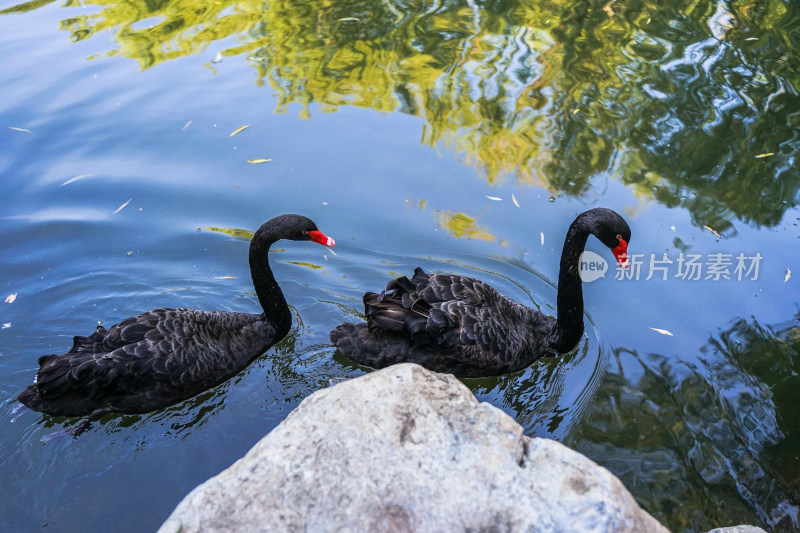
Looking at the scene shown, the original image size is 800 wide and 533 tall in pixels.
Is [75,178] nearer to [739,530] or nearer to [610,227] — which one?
[610,227]

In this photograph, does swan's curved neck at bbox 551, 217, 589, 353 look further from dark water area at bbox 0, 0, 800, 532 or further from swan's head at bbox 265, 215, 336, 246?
swan's head at bbox 265, 215, 336, 246

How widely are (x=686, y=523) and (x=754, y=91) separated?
5.18 meters

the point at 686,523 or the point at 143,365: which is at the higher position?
the point at 143,365

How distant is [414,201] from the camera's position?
20.3 feet

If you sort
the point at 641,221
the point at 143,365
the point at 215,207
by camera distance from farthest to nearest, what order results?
the point at 215,207 → the point at 641,221 → the point at 143,365

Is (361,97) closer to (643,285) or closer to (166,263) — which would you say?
(166,263)

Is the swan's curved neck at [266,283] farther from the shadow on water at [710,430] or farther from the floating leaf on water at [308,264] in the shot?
the shadow on water at [710,430]

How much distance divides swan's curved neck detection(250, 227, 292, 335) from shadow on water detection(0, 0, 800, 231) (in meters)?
2.46

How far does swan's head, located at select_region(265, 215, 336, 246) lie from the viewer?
467 cm

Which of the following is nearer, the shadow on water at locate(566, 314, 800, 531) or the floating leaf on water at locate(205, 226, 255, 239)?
the shadow on water at locate(566, 314, 800, 531)

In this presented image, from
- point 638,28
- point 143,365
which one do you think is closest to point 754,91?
point 638,28

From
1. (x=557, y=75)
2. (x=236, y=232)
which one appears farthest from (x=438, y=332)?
(x=557, y=75)

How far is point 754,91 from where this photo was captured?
7285 millimetres

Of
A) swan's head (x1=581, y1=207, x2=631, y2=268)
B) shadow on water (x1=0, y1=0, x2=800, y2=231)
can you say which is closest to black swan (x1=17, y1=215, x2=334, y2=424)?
swan's head (x1=581, y1=207, x2=631, y2=268)
